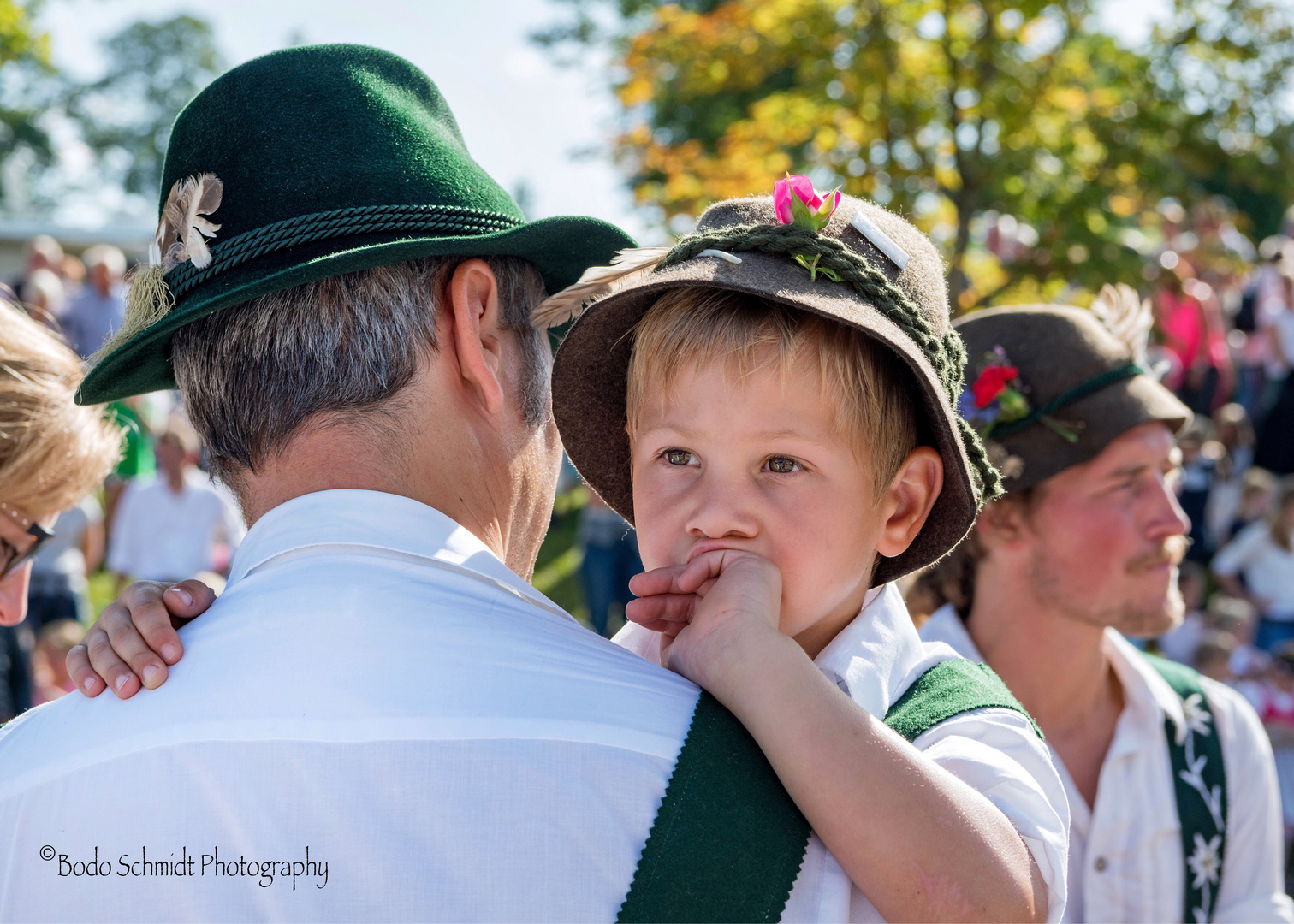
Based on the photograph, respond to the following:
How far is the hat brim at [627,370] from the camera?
180 centimetres

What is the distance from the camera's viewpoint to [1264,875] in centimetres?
289

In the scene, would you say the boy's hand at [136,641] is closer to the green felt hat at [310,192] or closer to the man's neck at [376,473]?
the man's neck at [376,473]

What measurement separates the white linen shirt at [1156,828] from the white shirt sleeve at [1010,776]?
48.7 inches

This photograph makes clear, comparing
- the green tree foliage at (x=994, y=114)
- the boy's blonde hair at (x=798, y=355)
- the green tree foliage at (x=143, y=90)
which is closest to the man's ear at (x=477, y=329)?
the boy's blonde hair at (x=798, y=355)

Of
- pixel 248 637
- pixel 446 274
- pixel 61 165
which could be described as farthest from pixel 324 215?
pixel 61 165

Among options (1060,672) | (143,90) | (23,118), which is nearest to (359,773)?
(1060,672)

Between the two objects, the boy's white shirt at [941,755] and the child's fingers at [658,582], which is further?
the child's fingers at [658,582]

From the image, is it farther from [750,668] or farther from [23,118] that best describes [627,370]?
[23,118]

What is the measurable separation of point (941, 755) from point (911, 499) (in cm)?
58

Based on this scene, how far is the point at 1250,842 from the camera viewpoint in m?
2.90

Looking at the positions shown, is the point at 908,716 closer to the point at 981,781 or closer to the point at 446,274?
the point at 981,781

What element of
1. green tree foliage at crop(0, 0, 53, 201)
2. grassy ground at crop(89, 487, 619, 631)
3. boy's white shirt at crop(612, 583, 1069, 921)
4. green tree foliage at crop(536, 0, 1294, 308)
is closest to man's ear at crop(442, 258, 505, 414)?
boy's white shirt at crop(612, 583, 1069, 921)

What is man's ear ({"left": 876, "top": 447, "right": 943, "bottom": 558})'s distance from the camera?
2.09 meters

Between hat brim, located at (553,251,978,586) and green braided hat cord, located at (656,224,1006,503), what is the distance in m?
0.02
